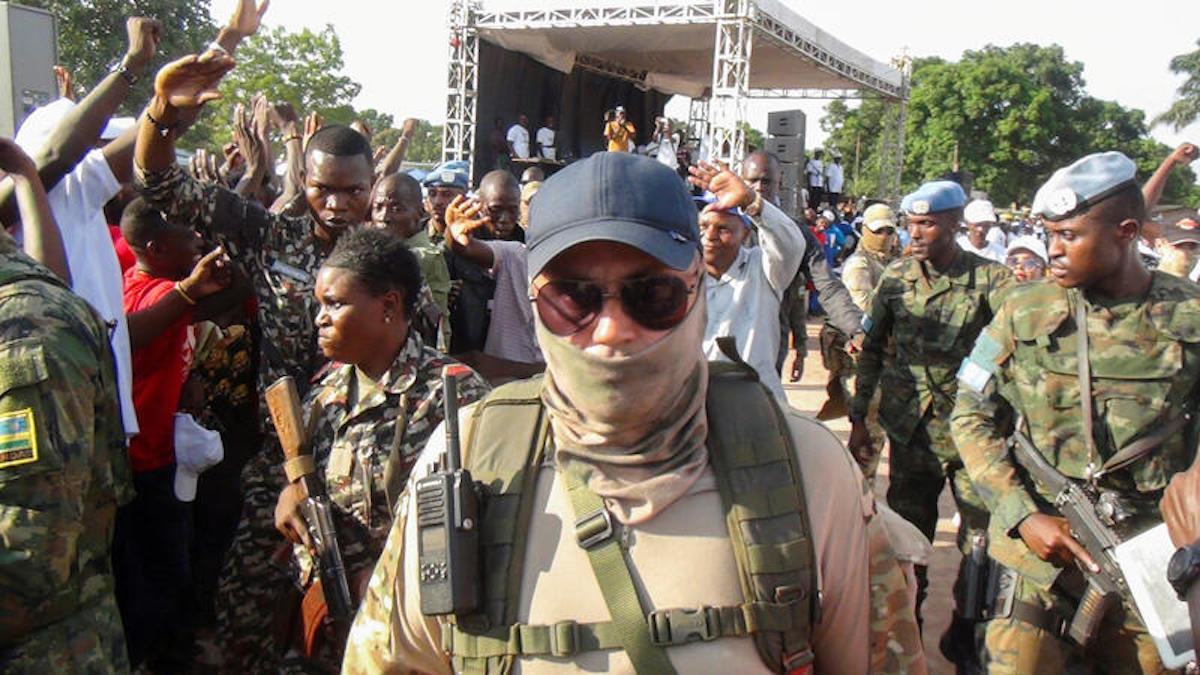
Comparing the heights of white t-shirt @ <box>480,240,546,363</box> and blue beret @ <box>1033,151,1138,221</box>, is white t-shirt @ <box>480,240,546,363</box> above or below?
below

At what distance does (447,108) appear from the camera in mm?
18344

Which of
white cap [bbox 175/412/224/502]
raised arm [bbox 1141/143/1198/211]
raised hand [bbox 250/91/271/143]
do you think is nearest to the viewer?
white cap [bbox 175/412/224/502]

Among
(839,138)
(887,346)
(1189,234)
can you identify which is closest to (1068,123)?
(839,138)

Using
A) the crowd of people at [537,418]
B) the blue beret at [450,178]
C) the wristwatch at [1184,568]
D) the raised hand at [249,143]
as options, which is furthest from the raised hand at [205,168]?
the wristwatch at [1184,568]

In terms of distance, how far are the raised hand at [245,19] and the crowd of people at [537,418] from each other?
0.7 inches

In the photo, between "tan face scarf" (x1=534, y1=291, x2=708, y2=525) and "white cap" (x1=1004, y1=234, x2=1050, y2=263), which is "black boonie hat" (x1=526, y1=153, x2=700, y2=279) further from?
"white cap" (x1=1004, y1=234, x2=1050, y2=263)

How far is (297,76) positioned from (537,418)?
31.1 metres

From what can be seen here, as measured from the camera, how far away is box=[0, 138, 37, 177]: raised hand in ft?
8.27

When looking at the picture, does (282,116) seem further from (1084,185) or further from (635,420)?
(635,420)

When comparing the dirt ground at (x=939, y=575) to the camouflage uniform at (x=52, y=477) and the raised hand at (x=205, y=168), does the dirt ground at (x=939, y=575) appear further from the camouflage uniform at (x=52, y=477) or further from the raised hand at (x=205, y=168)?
the raised hand at (x=205, y=168)

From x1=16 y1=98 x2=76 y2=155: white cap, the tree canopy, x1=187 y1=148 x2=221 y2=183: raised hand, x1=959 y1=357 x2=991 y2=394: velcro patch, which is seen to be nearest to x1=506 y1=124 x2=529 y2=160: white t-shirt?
x1=187 y1=148 x2=221 y2=183: raised hand

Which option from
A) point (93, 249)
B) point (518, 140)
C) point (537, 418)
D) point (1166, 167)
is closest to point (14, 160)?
point (93, 249)

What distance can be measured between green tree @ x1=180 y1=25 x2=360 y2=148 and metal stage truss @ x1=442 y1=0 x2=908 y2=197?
450 inches

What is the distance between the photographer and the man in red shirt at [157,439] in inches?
118
